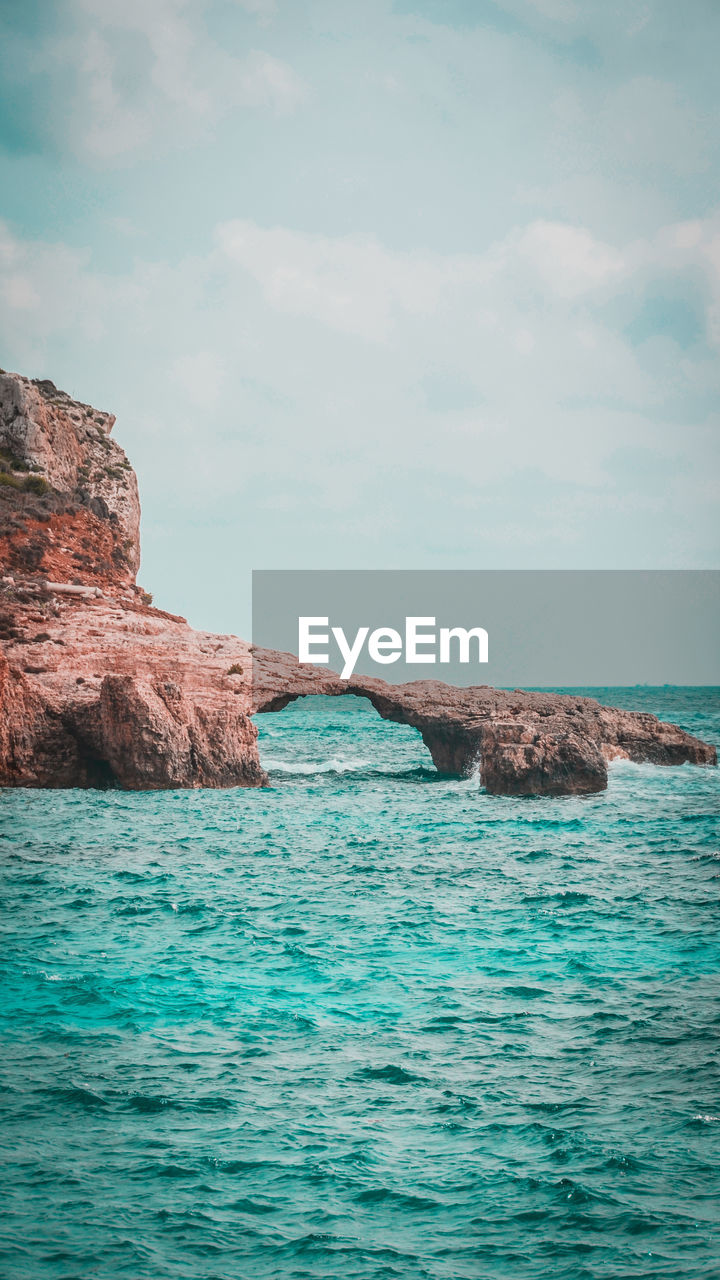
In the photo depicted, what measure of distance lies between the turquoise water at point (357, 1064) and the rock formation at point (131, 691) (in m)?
7.69

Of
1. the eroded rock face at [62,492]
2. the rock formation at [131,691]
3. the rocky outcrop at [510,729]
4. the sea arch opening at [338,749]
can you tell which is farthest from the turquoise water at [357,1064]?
the eroded rock face at [62,492]

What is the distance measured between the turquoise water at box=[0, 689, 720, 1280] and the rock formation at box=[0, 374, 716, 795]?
7.69 meters

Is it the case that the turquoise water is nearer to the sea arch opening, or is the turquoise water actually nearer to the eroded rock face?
Result: the sea arch opening

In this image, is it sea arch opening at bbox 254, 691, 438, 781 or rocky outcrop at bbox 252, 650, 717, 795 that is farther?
sea arch opening at bbox 254, 691, 438, 781

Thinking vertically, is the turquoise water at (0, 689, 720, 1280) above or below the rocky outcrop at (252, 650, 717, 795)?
below

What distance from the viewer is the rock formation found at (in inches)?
1330

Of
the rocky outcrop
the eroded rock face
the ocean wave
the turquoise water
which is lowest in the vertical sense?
the turquoise water

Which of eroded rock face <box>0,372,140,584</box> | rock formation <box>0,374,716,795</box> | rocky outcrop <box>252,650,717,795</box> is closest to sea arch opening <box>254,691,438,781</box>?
rocky outcrop <box>252,650,717,795</box>

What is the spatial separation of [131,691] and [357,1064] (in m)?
21.9

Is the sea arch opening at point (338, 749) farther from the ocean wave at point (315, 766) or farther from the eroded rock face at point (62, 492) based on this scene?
the eroded rock face at point (62, 492)

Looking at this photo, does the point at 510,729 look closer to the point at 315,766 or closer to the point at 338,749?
the point at 315,766

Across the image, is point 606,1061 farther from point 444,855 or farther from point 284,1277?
point 444,855

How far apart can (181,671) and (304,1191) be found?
28.6m

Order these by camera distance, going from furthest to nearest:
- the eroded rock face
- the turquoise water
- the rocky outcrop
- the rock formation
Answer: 1. the eroded rock face
2. the rocky outcrop
3. the rock formation
4. the turquoise water
